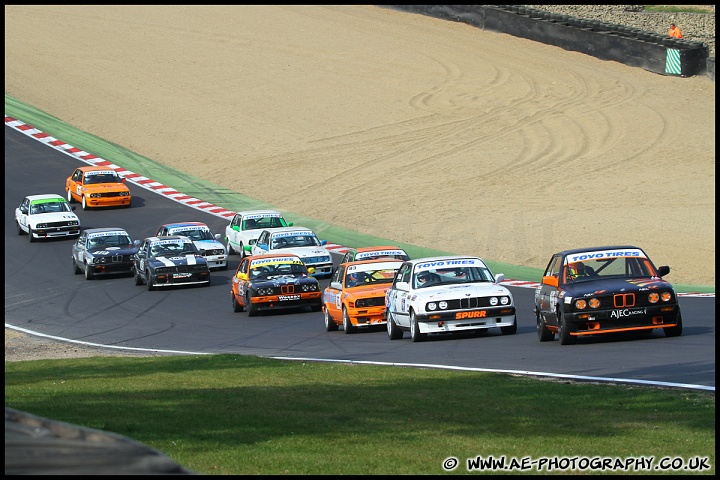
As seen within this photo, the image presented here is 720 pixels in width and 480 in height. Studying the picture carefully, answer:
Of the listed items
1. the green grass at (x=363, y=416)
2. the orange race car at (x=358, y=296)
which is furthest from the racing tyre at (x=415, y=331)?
the green grass at (x=363, y=416)

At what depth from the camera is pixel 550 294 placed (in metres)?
17.4

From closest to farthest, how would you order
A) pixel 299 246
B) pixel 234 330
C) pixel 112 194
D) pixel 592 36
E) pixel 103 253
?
pixel 234 330
pixel 299 246
pixel 103 253
pixel 112 194
pixel 592 36

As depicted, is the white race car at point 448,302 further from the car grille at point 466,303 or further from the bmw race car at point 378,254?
the bmw race car at point 378,254

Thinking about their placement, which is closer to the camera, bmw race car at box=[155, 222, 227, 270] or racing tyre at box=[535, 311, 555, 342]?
racing tyre at box=[535, 311, 555, 342]

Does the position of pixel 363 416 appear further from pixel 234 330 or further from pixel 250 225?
pixel 250 225

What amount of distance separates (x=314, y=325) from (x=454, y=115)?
91.2ft

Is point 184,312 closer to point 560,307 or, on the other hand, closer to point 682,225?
point 560,307

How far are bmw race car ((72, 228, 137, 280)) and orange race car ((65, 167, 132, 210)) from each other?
27.6ft

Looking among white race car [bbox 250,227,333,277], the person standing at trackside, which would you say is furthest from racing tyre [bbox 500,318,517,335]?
the person standing at trackside

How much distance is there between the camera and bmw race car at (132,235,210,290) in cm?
2978

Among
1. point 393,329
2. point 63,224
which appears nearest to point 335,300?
point 393,329

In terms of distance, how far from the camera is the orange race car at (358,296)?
70.7ft

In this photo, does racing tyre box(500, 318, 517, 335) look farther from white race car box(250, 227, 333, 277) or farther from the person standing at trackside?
the person standing at trackside

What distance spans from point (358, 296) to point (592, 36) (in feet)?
119
